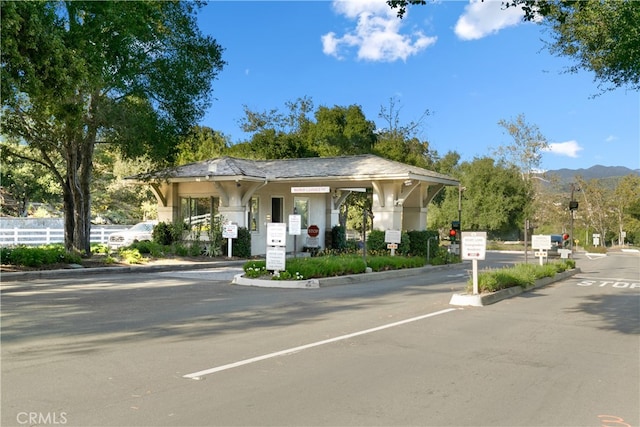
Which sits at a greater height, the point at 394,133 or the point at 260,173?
the point at 394,133

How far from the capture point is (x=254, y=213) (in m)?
26.8

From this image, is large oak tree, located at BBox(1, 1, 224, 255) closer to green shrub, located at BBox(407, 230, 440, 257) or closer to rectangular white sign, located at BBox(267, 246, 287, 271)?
rectangular white sign, located at BBox(267, 246, 287, 271)

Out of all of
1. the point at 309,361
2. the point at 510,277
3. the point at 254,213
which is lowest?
the point at 309,361

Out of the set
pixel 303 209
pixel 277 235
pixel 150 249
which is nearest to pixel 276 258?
pixel 277 235


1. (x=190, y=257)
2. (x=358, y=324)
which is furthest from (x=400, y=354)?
(x=190, y=257)

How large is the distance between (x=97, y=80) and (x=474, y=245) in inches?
407

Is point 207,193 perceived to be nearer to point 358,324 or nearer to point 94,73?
point 94,73

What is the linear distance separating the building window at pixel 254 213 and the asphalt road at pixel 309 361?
13.7 m

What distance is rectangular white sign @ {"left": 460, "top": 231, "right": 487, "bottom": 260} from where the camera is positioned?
40.4 ft

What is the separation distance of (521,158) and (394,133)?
2008cm

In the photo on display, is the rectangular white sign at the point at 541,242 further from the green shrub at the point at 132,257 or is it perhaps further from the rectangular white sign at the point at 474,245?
the green shrub at the point at 132,257

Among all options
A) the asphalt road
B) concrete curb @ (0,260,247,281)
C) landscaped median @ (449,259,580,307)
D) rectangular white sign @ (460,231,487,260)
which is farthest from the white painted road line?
concrete curb @ (0,260,247,281)

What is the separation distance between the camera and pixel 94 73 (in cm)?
1430

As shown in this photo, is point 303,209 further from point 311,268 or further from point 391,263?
point 311,268
